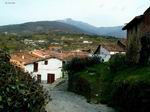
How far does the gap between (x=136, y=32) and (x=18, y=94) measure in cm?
3481

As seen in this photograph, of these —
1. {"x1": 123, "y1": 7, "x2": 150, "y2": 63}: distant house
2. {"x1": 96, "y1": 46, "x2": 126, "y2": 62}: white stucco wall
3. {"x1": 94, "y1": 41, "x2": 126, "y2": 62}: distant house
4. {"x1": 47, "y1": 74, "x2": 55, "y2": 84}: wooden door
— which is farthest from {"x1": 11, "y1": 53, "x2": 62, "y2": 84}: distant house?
{"x1": 123, "y1": 7, "x2": 150, "y2": 63}: distant house

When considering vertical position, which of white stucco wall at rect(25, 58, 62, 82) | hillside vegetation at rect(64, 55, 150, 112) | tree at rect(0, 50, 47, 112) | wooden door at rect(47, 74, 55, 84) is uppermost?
tree at rect(0, 50, 47, 112)

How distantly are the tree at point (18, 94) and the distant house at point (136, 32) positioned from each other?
94.9ft

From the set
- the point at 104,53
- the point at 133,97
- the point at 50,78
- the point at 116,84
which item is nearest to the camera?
the point at 133,97

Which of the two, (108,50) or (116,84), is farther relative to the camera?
(108,50)

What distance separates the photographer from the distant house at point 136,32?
4000 centimetres

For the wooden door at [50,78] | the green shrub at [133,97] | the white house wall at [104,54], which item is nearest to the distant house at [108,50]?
the white house wall at [104,54]

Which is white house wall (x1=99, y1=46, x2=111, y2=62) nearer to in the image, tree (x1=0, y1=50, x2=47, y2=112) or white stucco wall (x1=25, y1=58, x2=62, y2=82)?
white stucco wall (x1=25, y1=58, x2=62, y2=82)

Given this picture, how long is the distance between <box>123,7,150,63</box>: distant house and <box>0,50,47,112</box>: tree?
2892cm

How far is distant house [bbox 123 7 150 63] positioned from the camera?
4000cm

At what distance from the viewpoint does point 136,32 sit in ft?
Answer: 146

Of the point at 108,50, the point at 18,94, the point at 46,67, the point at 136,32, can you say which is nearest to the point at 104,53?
the point at 108,50

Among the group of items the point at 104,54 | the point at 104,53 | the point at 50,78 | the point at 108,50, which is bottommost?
the point at 50,78

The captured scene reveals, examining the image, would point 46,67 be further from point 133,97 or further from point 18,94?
point 18,94
